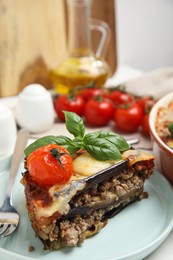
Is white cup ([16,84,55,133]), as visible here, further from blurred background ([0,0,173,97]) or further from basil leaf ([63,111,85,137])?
basil leaf ([63,111,85,137])

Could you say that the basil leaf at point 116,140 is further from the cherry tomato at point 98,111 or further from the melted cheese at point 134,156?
the cherry tomato at point 98,111

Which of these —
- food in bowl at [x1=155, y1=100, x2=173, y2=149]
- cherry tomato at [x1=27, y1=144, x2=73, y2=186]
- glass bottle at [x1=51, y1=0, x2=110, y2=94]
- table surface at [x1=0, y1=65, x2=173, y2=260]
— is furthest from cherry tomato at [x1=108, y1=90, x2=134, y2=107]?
cherry tomato at [x1=27, y1=144, x2=73, y2=186]

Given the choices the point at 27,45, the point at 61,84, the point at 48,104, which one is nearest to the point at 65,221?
the point at 48,104

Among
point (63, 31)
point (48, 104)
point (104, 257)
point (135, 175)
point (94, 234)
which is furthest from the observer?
point (63, 31)

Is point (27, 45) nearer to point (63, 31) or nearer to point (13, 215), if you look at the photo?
point (63, 31)

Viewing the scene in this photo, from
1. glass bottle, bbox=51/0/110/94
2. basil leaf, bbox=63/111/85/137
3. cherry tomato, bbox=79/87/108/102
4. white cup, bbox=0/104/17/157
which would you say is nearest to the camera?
basil leaf, bbox=63/111/85/137
